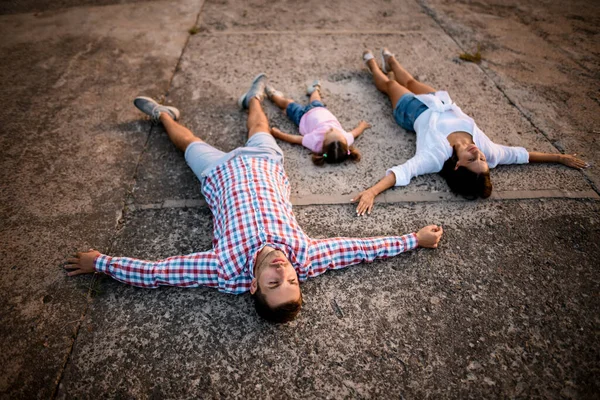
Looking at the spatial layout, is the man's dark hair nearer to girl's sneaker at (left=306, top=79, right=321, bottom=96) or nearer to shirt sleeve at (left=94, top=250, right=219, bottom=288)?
shirt sleeve at (left=94, top=250, right=219, bottom=288)

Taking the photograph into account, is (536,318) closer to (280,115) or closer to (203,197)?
(203,197)

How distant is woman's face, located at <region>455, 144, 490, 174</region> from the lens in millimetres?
3133

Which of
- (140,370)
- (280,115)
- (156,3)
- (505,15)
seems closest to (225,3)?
(156,3)

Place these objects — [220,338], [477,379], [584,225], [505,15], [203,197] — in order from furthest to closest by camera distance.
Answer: [505,15] → [203,197] → [584,225] → [220,338] → [477,379]

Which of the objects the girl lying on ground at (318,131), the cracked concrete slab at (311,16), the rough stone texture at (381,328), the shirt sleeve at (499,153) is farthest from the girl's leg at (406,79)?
the rough stone texture at (381,328)

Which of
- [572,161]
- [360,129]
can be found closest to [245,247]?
[360,129]

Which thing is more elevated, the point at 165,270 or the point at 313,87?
the point at 313,87

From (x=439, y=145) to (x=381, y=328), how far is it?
6.20 feet

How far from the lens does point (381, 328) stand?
247 centimetres

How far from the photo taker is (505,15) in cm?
578

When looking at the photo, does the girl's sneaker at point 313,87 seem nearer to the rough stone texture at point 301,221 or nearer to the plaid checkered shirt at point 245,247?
the rough stone texture at point 301,221

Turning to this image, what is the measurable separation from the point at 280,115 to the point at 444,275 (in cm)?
252

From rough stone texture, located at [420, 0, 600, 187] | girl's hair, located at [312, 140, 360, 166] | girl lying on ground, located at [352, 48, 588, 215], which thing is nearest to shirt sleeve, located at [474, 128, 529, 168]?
girl lying on ground, located at [352, 48, 588, 215]

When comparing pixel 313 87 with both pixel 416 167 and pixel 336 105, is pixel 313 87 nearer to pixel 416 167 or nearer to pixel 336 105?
pixel 336 105
